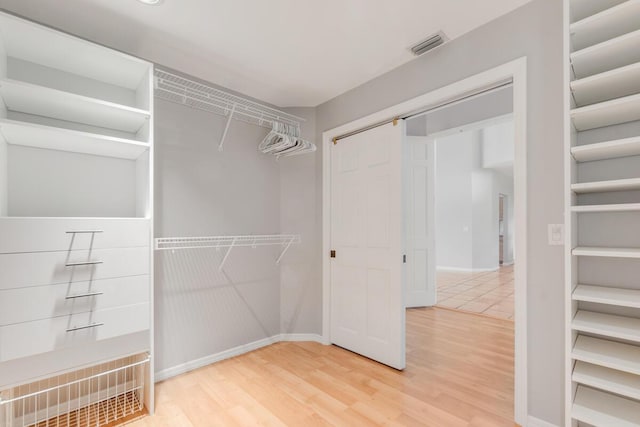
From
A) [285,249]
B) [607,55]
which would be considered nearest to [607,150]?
[607,55]

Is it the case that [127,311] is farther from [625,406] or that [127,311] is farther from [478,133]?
[478,133]

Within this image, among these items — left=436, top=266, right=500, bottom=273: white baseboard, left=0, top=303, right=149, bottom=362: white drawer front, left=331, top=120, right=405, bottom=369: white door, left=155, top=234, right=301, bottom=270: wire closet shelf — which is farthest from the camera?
left=436, top=266, right=500, bottom=273: white baseboard

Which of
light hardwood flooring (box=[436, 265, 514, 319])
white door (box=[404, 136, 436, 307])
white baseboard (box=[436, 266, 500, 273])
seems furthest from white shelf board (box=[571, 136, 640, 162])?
white baseboard (box=[436, 266, 500, 273])

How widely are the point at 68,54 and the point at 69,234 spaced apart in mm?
A: 1118

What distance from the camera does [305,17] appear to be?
1.89 metres

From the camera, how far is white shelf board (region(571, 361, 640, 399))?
1.26 m

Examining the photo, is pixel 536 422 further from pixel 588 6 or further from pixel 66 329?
pixel 66 329

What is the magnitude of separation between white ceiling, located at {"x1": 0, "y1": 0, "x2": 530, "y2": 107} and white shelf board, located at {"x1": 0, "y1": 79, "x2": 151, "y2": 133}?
1.85 ft

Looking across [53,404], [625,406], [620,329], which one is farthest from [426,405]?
[53,404]

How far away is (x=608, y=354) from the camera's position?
137cm

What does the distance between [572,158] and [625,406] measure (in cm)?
122

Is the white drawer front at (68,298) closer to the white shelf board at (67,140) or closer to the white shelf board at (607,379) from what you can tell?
the white shelf board at (67,140)

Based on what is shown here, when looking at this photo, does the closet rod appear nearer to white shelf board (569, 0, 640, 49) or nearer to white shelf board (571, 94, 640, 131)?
white shelf board (569, 0, 640, 49)

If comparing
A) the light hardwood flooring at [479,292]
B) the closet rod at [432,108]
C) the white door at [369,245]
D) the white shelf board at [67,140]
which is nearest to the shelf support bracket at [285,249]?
the white door at [369,245]
